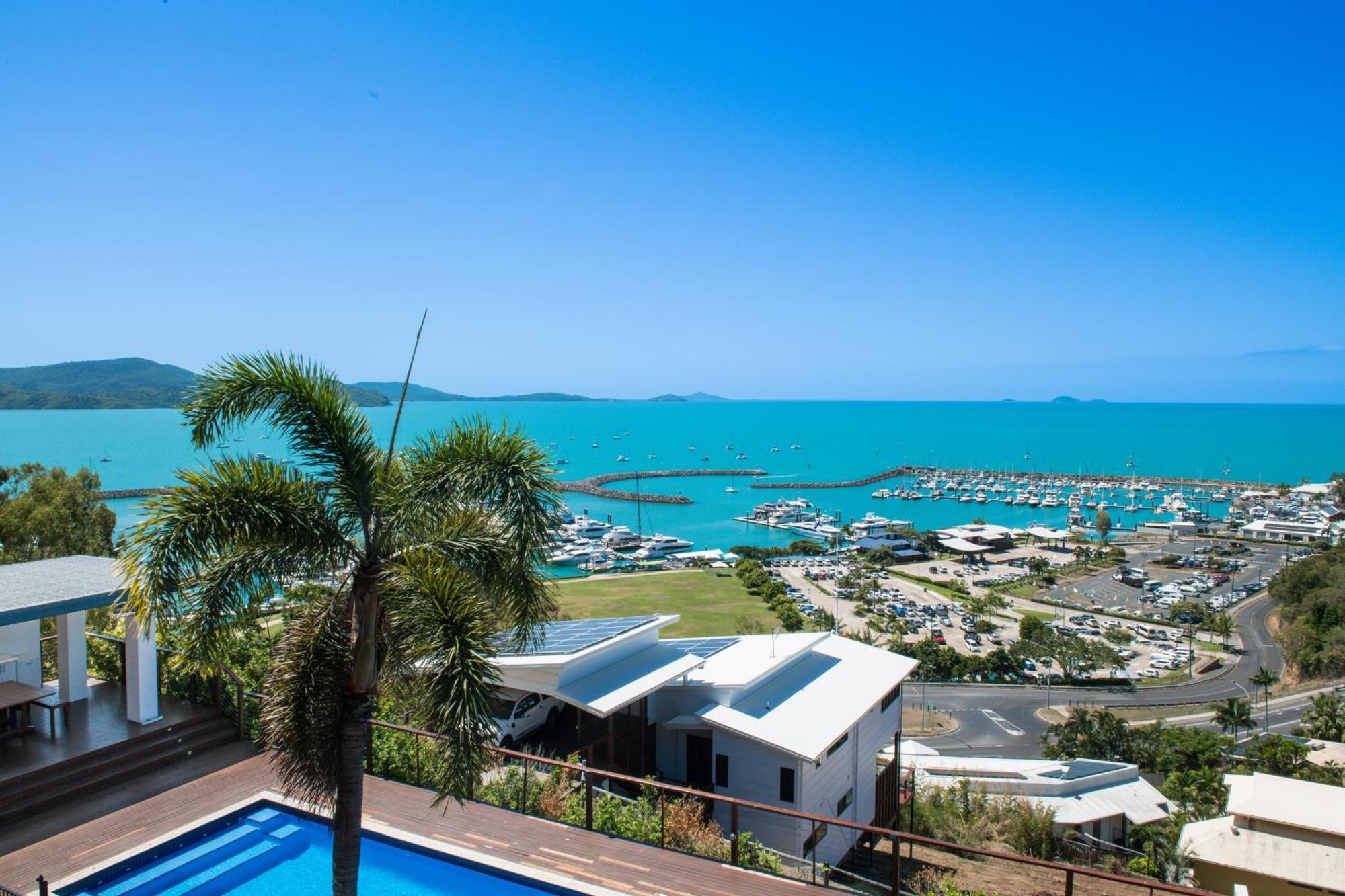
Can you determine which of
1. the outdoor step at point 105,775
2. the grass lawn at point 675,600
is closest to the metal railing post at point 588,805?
the outdoor step at point 105,775

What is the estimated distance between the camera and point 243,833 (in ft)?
28.5

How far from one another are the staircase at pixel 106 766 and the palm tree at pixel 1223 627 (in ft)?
191

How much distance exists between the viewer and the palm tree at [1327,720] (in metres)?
30.6

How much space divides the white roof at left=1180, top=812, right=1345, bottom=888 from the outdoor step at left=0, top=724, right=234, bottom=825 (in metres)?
18.1

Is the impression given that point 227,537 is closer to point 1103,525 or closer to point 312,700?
point 312,700

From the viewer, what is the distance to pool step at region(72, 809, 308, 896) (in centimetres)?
769

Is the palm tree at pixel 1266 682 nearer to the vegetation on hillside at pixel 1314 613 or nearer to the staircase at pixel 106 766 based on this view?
the vegetation on hillside at pixel 1314 613

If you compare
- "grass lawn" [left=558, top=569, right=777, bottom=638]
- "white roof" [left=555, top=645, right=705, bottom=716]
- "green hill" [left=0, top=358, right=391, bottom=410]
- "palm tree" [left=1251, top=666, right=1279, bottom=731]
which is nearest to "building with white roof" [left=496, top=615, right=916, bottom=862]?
"white roof" [left=555, top=645, right=705, bottom=716]

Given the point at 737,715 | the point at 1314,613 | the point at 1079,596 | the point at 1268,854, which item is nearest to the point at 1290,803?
the point at 1268,854

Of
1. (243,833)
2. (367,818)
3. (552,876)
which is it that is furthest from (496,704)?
(243,833)

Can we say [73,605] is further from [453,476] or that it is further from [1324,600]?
[1324,600]

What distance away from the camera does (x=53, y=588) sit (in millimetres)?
10016

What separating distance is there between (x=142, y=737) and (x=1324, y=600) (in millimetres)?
62194

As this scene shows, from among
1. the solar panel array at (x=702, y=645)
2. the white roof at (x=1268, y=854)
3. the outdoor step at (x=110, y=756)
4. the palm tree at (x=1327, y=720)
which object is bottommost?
the palm tree at (x=1327, y=720)
